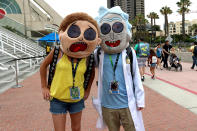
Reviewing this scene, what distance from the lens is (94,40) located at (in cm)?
206

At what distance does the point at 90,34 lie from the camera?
203 centimetres

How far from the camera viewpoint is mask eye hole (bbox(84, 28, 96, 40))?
201 centimetres

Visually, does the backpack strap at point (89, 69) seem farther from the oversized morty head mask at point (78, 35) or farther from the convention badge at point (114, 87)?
the convention badge at point (114, 87)

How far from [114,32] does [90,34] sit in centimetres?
33

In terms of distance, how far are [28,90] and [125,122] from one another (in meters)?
5.04

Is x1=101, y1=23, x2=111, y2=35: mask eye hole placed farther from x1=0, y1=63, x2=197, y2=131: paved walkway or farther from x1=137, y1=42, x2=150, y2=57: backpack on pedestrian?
x1=137, y1=42, x2=150, y2=57: backpack on pedestrian

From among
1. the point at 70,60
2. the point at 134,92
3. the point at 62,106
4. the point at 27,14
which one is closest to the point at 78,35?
the point at 70,60

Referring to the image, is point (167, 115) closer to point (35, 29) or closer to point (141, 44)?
point (141, 44)

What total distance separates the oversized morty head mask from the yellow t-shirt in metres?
0.11

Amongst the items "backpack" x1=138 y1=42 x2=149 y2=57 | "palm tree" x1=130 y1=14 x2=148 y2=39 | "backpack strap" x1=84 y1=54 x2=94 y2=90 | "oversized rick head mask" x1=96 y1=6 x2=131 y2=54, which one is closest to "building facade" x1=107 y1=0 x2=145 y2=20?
"palm tree" x1=130 y1=14 x2=148 y2=39

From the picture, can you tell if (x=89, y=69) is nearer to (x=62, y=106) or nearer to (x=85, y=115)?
(x=62, y=106)

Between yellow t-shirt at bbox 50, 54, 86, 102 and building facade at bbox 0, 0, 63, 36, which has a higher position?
building facade at bbox 0, 0, 63, 36

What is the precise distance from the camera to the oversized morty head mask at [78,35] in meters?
1.99

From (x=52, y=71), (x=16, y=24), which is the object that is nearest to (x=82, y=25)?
(x=52, y=71)
